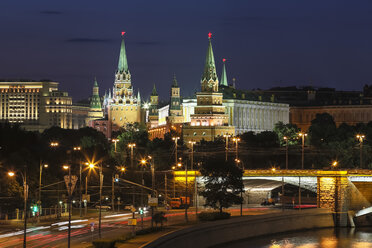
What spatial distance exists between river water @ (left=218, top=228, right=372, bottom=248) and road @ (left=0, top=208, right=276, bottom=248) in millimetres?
7001

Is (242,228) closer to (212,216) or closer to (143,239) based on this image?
(212,216)

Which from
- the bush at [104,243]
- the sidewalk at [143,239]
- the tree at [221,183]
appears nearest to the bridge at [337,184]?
the tree at [221,183]

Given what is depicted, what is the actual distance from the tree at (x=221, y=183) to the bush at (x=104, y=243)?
33.7 m

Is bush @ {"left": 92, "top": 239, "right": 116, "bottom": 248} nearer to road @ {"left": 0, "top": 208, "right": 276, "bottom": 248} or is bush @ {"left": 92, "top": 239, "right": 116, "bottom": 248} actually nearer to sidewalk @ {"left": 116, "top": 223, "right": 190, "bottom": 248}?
sidewalk @ {"left": 116, "top": 223, "right": 190, "bottom": 248}

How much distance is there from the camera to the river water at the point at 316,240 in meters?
96.4

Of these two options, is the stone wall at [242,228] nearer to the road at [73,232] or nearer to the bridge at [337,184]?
the bridge at [337,184]

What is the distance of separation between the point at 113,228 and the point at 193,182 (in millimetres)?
32017

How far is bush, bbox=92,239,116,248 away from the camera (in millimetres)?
68062

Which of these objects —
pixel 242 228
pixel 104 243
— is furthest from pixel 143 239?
pixel 242 228

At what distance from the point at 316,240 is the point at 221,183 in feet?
37.5

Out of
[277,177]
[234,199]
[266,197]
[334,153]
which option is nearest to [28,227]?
[234,199]

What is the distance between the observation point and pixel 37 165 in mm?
116500

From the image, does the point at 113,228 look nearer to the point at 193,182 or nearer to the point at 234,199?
the point at 234,199

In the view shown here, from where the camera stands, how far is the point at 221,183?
104312 mm
